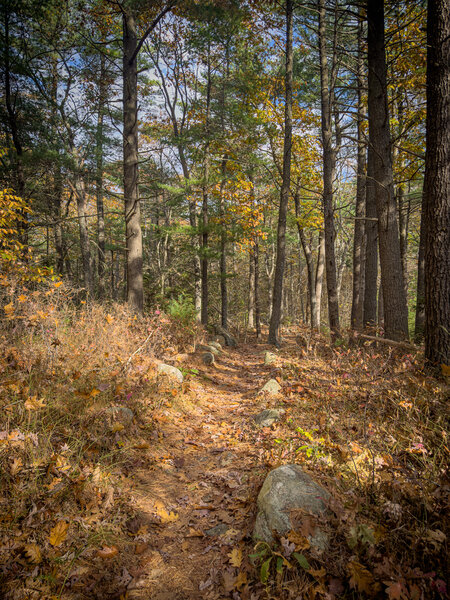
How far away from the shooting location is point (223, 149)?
525 inches

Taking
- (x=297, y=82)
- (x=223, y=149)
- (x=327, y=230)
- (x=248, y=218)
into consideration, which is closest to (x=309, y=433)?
(x=327, y=230)

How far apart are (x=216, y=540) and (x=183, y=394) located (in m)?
3.10

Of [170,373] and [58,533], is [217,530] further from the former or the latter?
[170,373]

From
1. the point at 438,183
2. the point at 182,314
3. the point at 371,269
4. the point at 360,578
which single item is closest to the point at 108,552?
the point at 360,578

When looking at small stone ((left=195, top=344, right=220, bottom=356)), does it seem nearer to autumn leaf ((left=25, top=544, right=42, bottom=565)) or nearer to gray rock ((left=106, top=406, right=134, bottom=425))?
gray rock ((left=106, top=406, right=134, bottom=425))

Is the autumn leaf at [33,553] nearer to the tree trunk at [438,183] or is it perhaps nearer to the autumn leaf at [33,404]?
the autumn leaf at [33,404]

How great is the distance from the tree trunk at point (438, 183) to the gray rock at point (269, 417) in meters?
2.45

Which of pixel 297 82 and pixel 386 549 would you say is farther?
pixel 297 82

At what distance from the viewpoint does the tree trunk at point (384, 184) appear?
241 inches

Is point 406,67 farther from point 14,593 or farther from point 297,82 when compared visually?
point 14,593

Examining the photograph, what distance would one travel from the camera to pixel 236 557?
92.0 inches

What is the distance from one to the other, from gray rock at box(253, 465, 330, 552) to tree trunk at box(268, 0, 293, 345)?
8768 mm

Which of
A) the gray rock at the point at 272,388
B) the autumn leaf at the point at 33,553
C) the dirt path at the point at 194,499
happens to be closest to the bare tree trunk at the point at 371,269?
the gray rock at the point at 272,388

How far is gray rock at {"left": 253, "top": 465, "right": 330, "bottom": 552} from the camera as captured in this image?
7.44 feet
